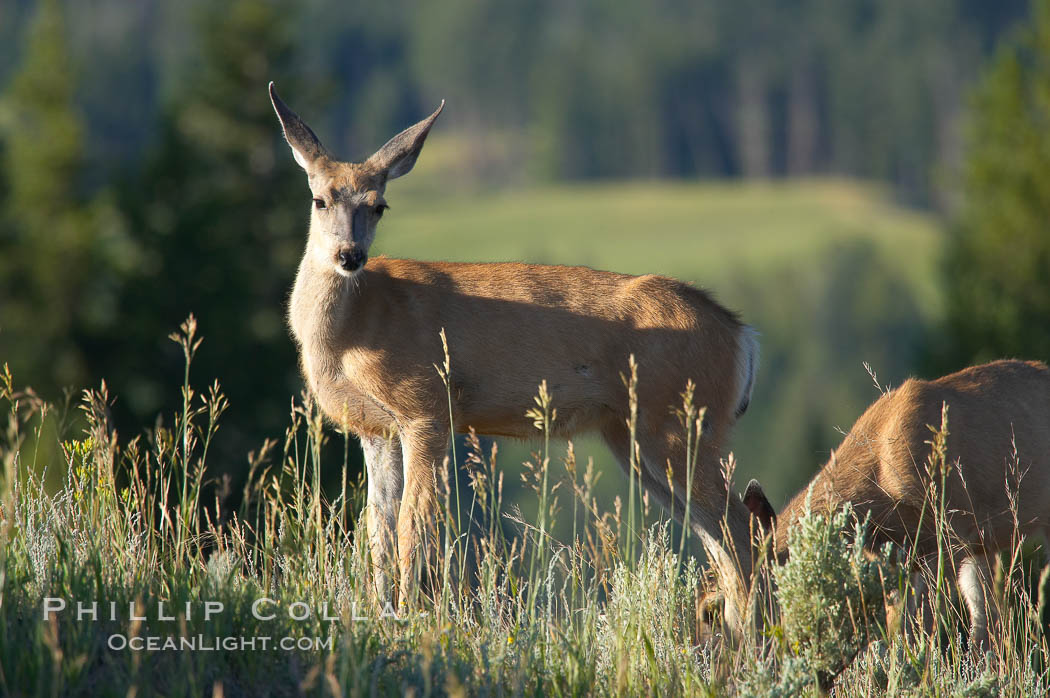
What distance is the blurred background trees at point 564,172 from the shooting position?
31.8 meters

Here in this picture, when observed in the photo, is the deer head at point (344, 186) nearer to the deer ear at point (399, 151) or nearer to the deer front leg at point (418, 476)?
the deer ear at point (399, 151)

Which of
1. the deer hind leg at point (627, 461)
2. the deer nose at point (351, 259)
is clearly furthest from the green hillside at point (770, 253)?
the deer nose at point (351, 259)

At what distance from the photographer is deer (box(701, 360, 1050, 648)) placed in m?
6.81

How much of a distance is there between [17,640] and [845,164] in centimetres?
11327

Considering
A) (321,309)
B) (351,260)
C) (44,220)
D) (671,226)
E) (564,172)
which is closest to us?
(351,260)

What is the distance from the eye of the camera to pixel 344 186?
6.88 meters

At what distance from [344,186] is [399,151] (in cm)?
38

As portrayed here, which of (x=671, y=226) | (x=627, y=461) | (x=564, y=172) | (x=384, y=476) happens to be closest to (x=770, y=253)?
(x=671, y=226)

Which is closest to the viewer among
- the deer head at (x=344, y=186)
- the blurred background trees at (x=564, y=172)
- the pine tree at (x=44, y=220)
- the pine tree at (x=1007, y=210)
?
the deer head at (x=344, y=186)

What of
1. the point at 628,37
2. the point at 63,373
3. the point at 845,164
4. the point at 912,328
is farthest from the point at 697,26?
the point at 63,373

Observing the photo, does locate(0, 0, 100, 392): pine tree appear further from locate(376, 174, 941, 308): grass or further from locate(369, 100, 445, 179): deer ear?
locate(376, 174, 941, 308): grass

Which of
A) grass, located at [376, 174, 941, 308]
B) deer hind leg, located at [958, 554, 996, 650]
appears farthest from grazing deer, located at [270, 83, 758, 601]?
grass, located at [376, 174, 941, 308]

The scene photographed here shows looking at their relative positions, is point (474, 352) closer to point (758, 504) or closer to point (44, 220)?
point (758, 504)

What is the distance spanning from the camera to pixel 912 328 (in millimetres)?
65500
